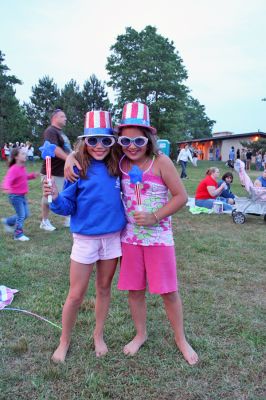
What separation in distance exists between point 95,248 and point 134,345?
0.82 meters

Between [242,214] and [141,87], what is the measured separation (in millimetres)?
29300

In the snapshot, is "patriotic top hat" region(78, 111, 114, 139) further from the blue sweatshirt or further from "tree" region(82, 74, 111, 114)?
"tree" region(82, 74, 111, 114)

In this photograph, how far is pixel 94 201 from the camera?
95.8 inches

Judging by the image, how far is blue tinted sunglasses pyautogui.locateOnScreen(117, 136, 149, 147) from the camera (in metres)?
2.39

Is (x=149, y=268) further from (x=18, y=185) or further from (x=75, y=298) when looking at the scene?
(x=18, y=185)

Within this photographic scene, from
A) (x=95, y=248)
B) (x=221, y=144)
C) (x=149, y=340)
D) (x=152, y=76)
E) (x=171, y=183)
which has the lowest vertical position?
(x=149, y=340)

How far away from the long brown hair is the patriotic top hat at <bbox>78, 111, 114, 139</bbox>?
0.08 m

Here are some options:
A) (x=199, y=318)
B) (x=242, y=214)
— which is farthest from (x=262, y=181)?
(x=199, y=318)

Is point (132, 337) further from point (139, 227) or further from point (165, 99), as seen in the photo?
point (165, 99)

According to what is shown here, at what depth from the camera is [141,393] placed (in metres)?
2.28

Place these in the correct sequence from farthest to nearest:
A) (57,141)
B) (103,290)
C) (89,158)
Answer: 1. (57,141)
2. (103,290)
3. (89,158)

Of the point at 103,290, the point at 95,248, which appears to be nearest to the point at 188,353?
the point at 103,290

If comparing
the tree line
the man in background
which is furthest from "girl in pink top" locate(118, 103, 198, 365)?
the tree line

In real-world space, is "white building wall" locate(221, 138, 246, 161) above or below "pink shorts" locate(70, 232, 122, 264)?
above
